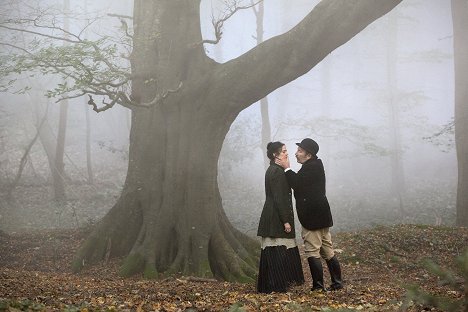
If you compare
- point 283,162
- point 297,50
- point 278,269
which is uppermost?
point 297,50

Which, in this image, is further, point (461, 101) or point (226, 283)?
point (461, 101)

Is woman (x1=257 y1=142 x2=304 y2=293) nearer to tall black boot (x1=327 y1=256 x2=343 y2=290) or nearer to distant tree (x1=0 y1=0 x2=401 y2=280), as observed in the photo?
tall black boot (x1=327 y1=256 x2=343 y2=290)

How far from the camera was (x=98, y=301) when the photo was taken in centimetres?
592

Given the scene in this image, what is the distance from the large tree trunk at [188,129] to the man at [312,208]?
1.96 m

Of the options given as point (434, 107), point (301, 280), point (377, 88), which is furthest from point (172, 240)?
point (434, 107)

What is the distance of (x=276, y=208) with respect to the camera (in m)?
7.25

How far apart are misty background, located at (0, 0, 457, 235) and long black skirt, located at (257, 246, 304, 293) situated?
6.22 m

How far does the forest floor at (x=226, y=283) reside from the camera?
556 centimetres

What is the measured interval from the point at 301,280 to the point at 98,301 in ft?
9.86

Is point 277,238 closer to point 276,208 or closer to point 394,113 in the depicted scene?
point 276,208

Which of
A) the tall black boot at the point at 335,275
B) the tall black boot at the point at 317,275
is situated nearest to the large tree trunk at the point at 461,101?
the tall black boot at the point at 335,275

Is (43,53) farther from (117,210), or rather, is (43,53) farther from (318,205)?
(318,205)

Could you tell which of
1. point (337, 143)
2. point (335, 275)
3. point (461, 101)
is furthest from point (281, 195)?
point (337, 143)

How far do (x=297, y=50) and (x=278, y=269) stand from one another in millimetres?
4176
